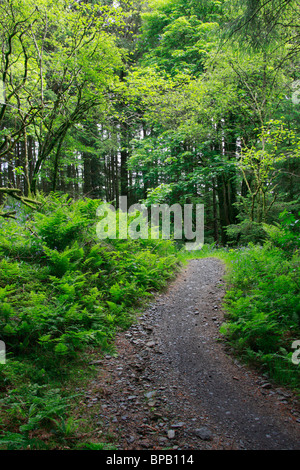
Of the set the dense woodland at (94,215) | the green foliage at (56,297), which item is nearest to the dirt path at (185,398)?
the dense woodland at (94,215)

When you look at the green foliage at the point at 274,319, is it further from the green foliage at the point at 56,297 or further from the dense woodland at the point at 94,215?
the green foliage at the point at 56,297

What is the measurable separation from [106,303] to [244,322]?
263cm

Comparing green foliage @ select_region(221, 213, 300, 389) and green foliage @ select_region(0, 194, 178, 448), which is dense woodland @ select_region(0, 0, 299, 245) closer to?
green foliage @ select_region(0, 194, 178, 448)

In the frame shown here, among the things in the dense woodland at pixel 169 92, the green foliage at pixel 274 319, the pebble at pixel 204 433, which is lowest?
the pebble at pixel 204 433

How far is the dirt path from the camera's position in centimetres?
270

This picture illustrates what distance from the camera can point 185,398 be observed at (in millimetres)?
3316

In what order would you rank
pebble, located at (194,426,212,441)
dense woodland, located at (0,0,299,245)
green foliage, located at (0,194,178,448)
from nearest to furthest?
pebble, located at (194,426,212,441) < green foliage, located at (0,194,178,448) < dense woodland, located at (0,0,299,245)

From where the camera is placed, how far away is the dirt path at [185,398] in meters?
2.70

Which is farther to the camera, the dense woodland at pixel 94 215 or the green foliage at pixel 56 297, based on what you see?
the dense woodland at pixel 94 215

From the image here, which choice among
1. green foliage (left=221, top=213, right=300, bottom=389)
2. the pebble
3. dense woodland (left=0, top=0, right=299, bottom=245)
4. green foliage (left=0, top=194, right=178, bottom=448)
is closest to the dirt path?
the pebble

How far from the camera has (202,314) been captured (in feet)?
18.9

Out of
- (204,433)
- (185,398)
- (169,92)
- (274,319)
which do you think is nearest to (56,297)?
(185,398)

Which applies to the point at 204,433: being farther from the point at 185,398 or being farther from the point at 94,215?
the point at 94,215

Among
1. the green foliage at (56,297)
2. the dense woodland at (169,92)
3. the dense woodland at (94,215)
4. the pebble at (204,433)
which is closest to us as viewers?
the pebble at (204,433)
